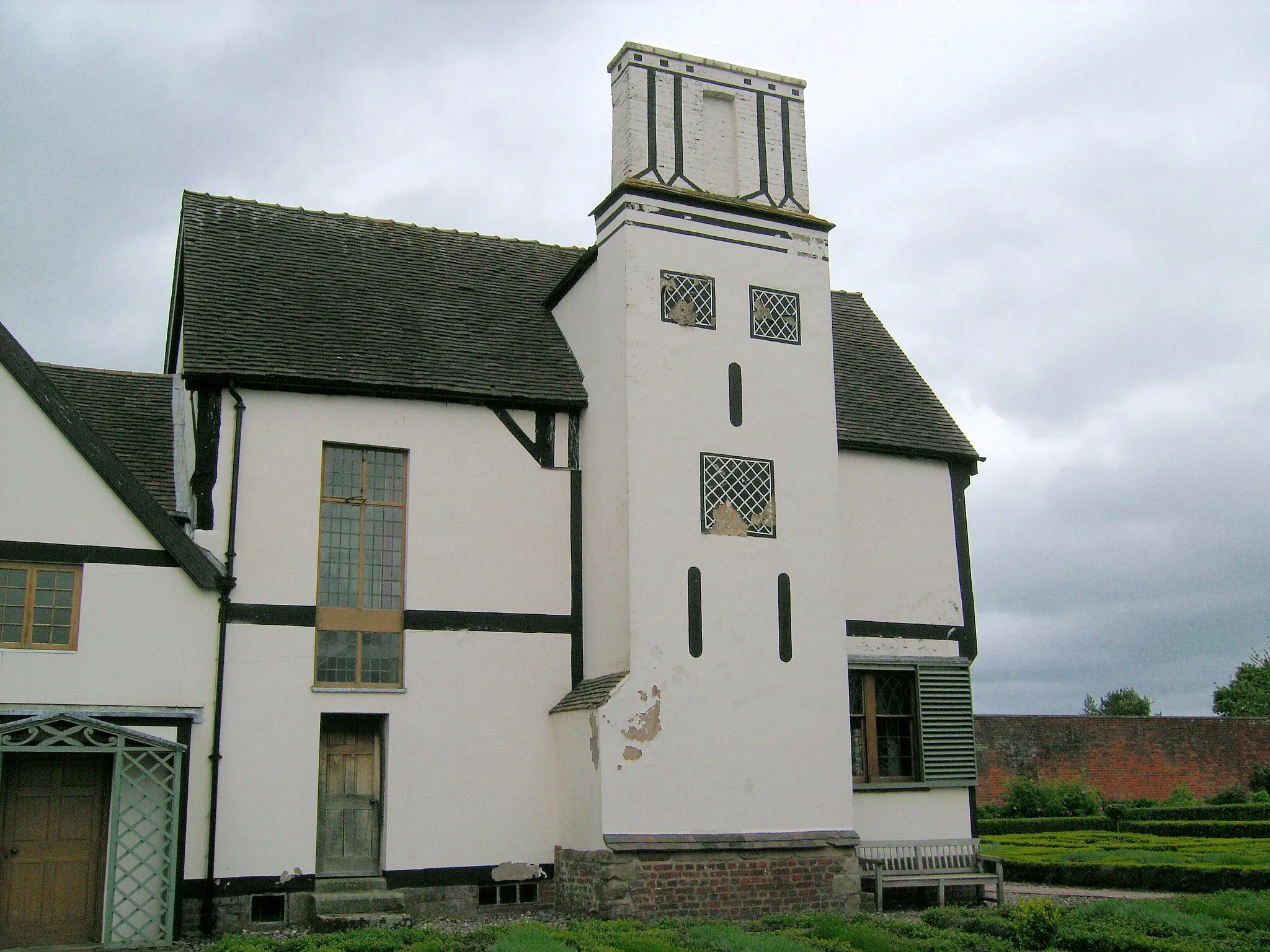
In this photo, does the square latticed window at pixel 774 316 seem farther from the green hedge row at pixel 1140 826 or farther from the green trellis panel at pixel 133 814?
the green hedge row at pixel 1140 826

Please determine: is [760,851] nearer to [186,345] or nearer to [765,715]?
[765,715]

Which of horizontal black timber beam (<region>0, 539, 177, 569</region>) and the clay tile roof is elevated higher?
horizontal black timber beam (<region>0, 539, 177, 569</region>)

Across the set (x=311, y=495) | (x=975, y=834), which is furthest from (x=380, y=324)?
(x=975, y=834)

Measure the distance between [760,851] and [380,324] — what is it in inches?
370

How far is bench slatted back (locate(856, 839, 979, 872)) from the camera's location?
18.2 m

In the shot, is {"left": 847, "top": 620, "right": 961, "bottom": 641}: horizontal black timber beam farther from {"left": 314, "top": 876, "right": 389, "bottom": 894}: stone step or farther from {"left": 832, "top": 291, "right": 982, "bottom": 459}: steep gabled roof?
{"left": 314, "top": 876, "right": 389, "bottom": 894}: stone step

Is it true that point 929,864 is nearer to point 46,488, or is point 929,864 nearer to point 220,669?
point 220,669

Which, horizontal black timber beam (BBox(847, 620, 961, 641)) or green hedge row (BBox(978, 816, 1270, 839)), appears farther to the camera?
green hedge row (BBox(978, 816, 1270, 839))

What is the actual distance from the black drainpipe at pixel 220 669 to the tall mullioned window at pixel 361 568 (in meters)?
1.23

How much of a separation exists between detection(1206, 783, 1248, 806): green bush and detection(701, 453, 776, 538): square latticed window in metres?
23.2

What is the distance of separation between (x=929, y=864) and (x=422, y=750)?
7.67 metres

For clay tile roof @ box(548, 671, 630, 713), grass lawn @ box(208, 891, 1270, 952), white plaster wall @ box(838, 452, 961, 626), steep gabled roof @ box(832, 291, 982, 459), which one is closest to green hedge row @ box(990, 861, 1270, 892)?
grass lawn @ box(208, 891, 1270, 952)

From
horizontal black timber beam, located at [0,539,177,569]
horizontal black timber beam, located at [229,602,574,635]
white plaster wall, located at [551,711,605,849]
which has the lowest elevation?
white plaster wall, located at [551,711,605,849]

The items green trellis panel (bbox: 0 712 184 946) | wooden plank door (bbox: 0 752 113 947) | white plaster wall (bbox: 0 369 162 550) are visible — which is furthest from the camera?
white plaster wall (bbox: 0 369 162 550)
